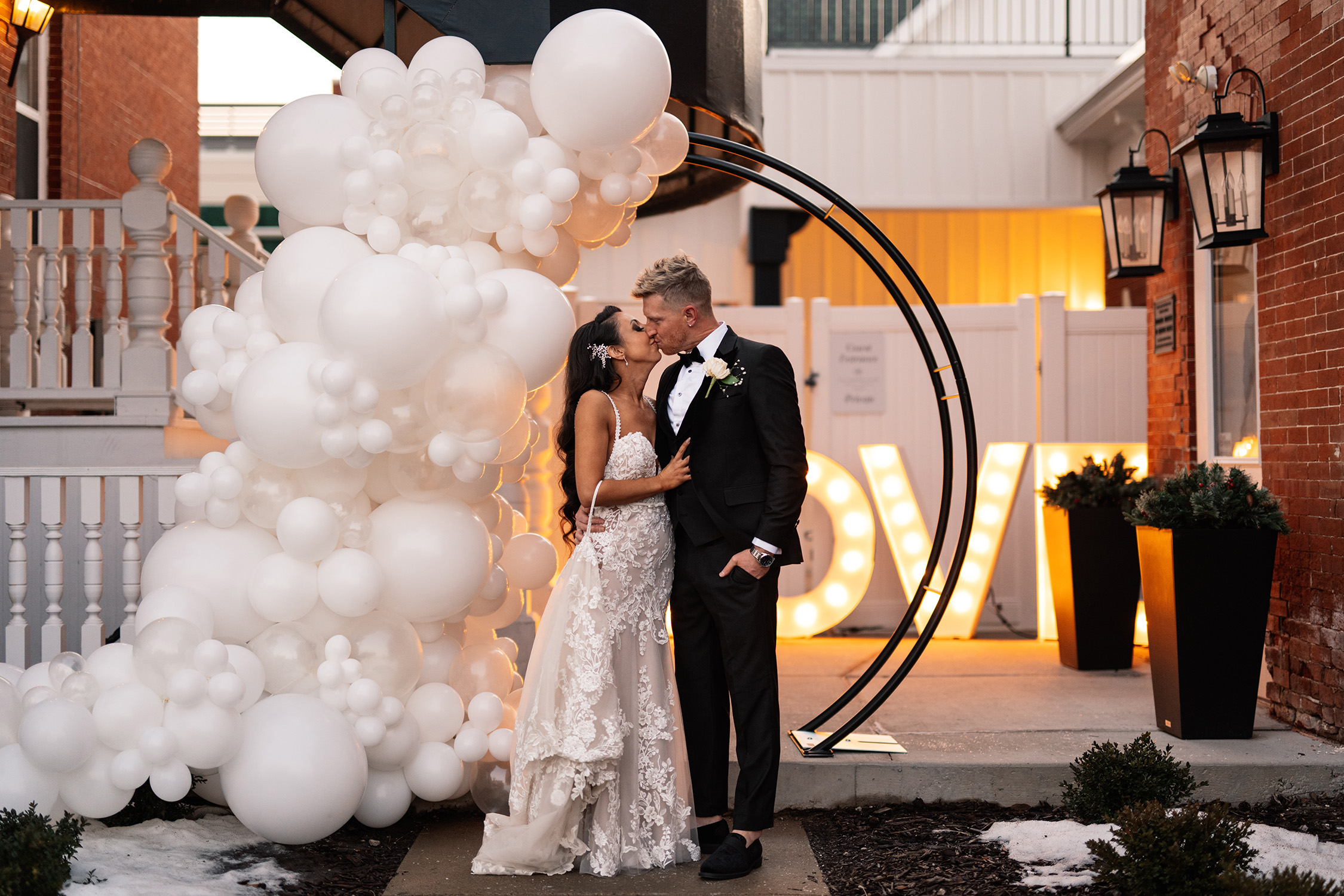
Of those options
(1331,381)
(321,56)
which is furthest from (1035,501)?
(321,56)

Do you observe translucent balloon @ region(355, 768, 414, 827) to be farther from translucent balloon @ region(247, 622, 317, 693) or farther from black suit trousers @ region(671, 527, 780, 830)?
black suit trousers @ region(671, 527, 780, 830)

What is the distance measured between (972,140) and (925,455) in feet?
11.1

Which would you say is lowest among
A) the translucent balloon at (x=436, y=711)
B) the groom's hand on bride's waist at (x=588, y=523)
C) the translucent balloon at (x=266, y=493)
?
the translucent balloon at (x=436, y=711)

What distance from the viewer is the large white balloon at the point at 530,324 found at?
3.40 m

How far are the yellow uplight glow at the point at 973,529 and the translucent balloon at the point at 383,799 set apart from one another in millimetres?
4134

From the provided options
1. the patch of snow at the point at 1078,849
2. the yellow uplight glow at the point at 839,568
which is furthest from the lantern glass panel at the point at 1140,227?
the patch of snow at the point at 1078,849

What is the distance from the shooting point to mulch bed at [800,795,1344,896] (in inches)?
132

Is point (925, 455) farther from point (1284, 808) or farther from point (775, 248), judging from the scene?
point (1284, 808)

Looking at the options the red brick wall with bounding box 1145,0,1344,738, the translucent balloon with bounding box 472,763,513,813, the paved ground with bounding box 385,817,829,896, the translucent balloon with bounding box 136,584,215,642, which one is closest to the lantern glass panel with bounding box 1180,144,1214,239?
the red brick wall with bounding box 1145,0,1344,738

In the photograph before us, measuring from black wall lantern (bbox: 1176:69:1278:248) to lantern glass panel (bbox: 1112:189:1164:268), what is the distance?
802mm

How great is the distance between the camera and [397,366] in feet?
10.4

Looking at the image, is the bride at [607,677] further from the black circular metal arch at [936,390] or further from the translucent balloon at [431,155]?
the black circular metal arch at [936,390]

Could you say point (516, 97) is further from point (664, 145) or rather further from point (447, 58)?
point (664, 145)

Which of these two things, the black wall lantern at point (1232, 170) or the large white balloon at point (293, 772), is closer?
the large white balloon at point (293, 772)
